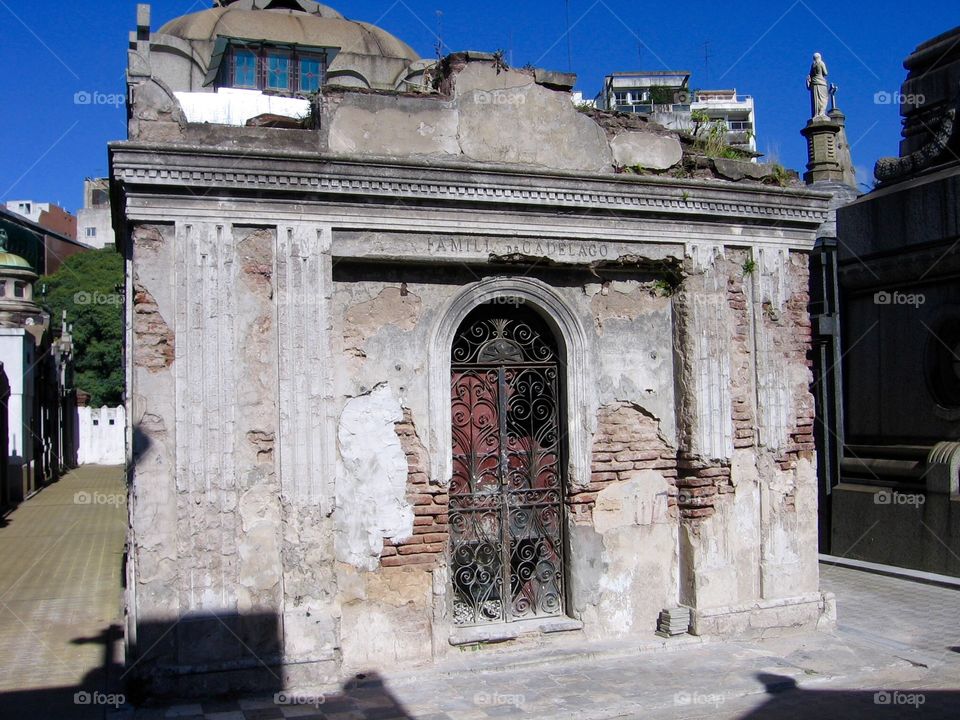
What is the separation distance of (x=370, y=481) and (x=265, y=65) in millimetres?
8637

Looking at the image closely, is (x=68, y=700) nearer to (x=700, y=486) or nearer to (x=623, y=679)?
(x=623, y=679)

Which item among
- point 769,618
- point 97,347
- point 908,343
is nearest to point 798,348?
point 769,618

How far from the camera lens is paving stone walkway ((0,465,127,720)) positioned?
7.48m

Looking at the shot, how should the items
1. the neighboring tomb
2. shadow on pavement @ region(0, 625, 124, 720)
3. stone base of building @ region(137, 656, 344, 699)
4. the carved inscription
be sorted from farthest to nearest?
the neighboring tomb, the carved inscription, shadow on pavement @ region(0, 625, 124, 720), stone base of building @ region(137, 656, 344, 699)

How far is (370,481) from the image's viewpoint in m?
7.48

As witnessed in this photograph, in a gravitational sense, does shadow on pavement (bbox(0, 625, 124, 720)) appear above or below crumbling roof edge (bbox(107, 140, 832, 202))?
below

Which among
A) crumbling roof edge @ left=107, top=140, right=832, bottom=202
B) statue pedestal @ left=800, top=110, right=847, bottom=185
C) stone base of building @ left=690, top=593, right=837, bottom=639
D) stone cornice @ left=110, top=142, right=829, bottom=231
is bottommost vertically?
stone base of building @ left=690, top=593, right=837, bottom=639

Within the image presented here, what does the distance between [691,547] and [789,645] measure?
45.0 inches

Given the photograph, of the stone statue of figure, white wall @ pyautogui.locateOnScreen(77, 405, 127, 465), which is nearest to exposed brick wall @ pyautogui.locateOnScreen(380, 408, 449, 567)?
the stone statue of figure

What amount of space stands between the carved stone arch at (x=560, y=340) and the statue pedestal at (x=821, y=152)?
9.67 m

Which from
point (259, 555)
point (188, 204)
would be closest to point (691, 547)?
point (259, 555)

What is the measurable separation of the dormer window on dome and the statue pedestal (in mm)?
8387

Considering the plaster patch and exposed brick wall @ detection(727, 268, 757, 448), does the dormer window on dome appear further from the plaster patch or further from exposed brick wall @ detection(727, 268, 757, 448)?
exposed brick wall @ detection(727, 268, 757, 448)

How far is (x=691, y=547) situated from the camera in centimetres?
833
